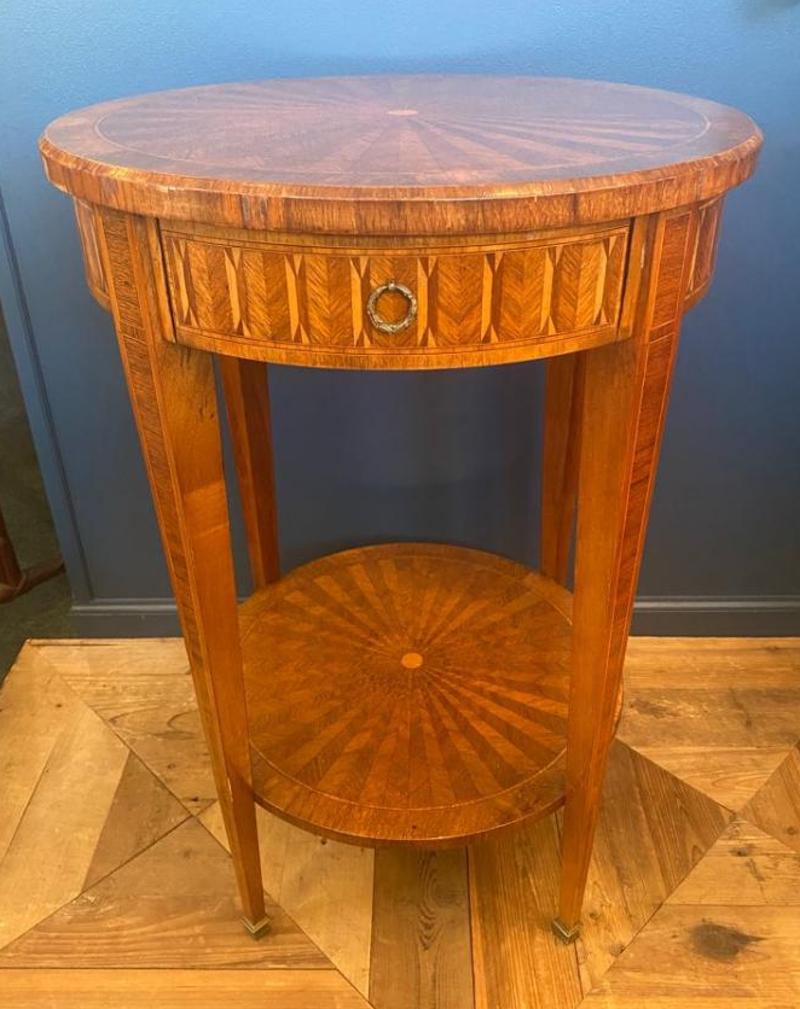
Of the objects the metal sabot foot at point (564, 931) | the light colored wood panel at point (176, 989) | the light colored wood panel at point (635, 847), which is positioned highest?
the metal sabot foot at point (564, 931)

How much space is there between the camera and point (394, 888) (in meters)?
1.12

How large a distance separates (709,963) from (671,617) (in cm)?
61

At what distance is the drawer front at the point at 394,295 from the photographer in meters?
0.63

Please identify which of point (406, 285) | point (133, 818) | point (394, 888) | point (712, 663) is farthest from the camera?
point (712, 663)

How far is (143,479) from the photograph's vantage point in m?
1.41

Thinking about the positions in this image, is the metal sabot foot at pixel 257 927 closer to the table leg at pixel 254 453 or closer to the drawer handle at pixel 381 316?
the table leg at pixel 254 453

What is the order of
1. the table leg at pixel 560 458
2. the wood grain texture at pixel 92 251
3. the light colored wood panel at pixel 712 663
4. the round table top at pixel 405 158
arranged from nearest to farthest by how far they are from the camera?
the round table top at pixel 405 158 < the wood grain texture at pixel 92 251 < the table leg at pixel 560 458 < the light colored wood panel at pixel 712 663

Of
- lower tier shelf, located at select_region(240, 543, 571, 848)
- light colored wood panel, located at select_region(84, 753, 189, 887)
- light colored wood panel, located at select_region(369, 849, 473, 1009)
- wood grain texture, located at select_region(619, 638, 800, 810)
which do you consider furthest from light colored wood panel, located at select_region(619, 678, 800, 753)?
light colored wood panel, located at select_region(84, 753, 189, 887)

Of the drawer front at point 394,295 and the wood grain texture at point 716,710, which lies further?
the wood grain texture at point 716,710

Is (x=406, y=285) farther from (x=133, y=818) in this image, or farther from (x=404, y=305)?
(x=133, y=818)

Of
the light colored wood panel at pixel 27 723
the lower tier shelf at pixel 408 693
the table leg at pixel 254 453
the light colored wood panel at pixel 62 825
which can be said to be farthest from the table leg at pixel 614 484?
the light colored wood panel at pixel 27 723

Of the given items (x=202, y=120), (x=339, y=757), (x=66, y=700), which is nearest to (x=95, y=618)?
(x=66, y=700)

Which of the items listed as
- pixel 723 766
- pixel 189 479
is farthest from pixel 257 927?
pixel 723 766

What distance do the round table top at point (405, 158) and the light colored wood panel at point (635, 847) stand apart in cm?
86
